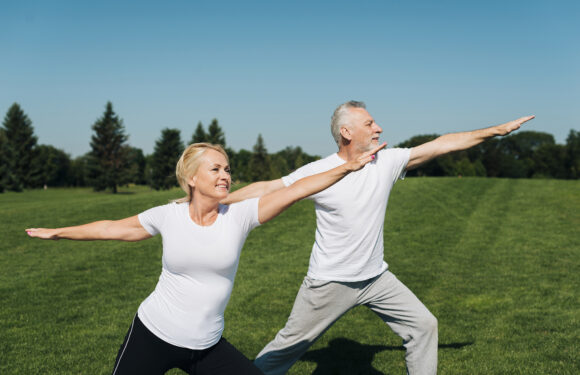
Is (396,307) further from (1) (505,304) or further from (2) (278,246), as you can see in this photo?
(2) (278,246)

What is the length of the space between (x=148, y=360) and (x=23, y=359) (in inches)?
157

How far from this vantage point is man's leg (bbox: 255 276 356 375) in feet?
14.4

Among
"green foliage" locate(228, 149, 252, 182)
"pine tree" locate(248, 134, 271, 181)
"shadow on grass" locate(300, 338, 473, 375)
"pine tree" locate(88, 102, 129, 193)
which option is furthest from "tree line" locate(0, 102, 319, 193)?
"shadow on grass" locate(300, 338, 473, 375)

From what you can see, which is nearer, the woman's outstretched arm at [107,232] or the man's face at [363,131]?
the woman's outstretched arm at [107,232]

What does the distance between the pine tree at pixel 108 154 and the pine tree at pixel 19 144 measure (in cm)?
923

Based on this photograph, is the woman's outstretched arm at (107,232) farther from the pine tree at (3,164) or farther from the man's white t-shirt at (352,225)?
the pine tree at (3,164)

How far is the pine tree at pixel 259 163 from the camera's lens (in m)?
83.8

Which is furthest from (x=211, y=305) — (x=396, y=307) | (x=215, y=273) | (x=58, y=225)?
(x=58, y=225)

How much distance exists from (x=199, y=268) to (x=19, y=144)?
254 feet

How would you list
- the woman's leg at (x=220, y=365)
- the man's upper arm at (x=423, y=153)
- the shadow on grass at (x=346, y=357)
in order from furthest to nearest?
the shadow on grass at (x=346, y=357) → the man's upper arm at (x=423, y=153) → the woman's leg at (x=220, y=365)

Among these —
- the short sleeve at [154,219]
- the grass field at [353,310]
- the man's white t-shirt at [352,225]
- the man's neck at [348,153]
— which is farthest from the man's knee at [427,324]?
the short sleeve at [154,219]

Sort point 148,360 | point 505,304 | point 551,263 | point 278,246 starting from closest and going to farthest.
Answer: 1. point 148,360
2. point 505,304
3. point 551,263
4. point 278,246

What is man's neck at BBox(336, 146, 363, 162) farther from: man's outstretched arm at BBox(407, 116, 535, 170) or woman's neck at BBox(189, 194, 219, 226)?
woman's neck at BBox(189, 194, 219, 226)

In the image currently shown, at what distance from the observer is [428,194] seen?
26.1m
